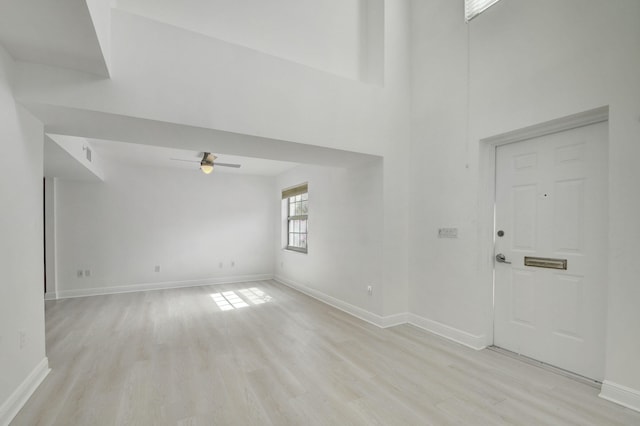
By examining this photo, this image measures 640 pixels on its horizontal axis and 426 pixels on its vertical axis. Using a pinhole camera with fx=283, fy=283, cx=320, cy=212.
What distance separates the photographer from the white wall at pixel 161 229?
17.4ft

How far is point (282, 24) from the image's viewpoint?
341 centimetres

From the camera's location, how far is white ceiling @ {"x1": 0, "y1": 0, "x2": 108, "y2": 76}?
1.47 meters

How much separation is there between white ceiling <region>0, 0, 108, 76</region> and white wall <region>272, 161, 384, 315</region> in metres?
3.00

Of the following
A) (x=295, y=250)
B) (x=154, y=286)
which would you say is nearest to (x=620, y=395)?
(x=295, y=250)

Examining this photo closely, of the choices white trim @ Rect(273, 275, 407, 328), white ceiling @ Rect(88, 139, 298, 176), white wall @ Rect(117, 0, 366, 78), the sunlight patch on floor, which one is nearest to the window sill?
white trim @ Rect(273, 275, 407, 328)

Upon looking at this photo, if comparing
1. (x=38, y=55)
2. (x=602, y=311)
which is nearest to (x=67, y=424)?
(x=38, y=55)

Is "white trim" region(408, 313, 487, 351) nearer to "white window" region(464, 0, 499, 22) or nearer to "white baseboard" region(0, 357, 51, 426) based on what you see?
"white window" region(464, 0, 499, 22)

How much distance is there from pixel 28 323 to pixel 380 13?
16.0 feet

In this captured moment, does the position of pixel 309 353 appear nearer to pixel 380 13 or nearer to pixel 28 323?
pixel 28 323

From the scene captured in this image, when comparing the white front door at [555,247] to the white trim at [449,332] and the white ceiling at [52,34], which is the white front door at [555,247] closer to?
the white trim at [449,332]

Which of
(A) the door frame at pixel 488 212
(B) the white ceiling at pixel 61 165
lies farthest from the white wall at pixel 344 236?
(B) the white ceiling at pixel 61 165

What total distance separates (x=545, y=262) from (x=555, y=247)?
0.16 metres

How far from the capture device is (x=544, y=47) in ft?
8.28

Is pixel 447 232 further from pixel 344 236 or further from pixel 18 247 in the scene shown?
pixel 18 247
